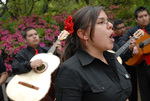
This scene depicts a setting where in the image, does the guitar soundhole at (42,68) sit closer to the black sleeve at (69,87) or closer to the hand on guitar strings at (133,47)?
the black sleeve at (69,87)

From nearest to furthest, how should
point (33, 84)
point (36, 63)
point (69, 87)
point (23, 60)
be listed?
1. point (69, 87)
2. point (33, 84)
3. point (36, 63)
4. point (23, 60)

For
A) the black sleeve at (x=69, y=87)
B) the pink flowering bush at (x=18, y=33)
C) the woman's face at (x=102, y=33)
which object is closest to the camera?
the black sleeve at (x=69, y=87)

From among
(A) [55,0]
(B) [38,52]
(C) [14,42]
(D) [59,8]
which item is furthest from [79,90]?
(D) [59,8]

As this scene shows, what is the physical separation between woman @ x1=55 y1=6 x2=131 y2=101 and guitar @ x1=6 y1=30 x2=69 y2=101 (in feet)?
3.77

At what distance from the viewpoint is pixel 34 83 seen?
2.50 metres

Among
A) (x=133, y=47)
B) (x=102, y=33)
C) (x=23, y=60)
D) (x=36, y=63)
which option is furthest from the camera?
(x=133, y=47)

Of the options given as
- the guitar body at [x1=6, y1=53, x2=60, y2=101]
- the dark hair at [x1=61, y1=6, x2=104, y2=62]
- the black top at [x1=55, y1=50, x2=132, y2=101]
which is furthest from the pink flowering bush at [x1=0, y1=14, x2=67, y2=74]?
the black top at [x1=55, y1=50, x2=132, y2=101]

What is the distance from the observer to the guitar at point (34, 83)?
2354 mm

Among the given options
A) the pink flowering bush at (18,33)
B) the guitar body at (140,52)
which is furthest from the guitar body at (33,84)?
the guitar body at (140,52)

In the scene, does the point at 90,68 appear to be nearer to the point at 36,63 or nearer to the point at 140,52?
the point at 36,63

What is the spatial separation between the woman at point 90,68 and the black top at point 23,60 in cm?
144

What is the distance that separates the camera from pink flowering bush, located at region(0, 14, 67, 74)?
3585 millimetres

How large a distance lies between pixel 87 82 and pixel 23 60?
6.88 feet

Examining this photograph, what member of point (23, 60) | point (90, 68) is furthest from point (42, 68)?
point (90, 68)
